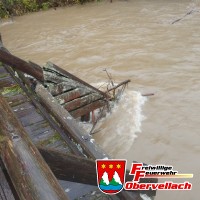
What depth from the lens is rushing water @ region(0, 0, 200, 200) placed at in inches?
249

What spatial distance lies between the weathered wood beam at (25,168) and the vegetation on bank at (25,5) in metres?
18.8

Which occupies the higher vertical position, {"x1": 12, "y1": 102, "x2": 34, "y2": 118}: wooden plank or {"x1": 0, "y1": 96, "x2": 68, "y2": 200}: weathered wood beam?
{"x1": 0, "y1": 96, "x2": 68, "y2": 200}: weathered wood beam

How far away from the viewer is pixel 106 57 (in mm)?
11203

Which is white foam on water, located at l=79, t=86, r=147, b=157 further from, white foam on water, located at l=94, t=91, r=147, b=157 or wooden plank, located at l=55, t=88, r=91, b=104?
wooden plank, located at l=55, t=88, r=91, b=104

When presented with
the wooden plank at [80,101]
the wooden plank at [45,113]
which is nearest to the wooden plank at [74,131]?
the wooden plank at [45,113]

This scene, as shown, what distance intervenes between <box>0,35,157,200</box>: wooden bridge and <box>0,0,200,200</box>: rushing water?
116 centimetres

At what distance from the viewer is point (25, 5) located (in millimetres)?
19391

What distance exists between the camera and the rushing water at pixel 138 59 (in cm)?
632

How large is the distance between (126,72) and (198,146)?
14.3 feet

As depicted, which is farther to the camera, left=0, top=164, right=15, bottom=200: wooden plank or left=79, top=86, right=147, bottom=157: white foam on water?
left=79, top=86, right=147, bottom=157: white foam on water

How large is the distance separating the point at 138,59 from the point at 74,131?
7.47 meters

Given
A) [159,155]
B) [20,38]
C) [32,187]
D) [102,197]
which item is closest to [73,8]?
[20,38]

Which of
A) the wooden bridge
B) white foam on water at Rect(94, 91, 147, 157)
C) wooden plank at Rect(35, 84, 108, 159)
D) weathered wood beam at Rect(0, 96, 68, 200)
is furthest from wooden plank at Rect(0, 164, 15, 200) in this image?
white foam on water at Rect(94, 91, 147, 157)

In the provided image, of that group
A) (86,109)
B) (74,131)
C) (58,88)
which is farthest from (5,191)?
(86,109)
